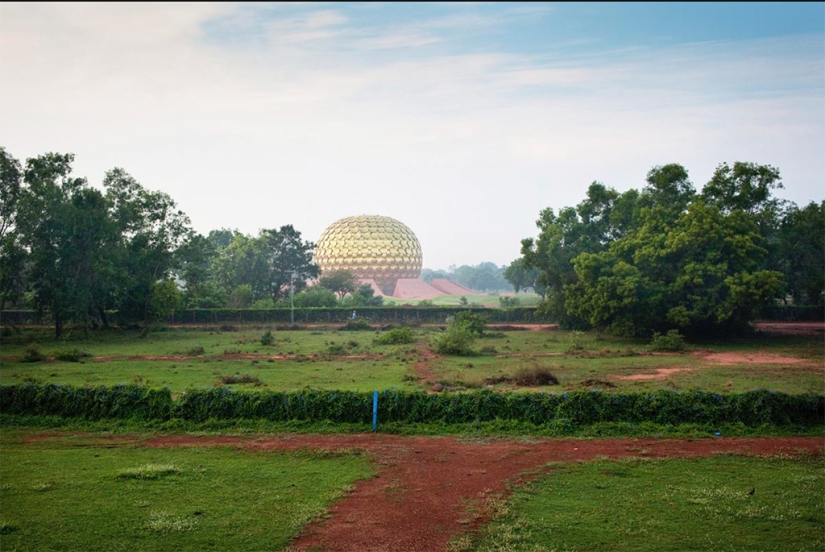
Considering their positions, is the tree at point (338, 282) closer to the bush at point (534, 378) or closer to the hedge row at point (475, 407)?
the bush at point (534, 378)

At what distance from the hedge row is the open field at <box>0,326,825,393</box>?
3012 millimetres

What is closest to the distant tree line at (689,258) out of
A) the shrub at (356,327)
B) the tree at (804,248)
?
the tree at (804,248)

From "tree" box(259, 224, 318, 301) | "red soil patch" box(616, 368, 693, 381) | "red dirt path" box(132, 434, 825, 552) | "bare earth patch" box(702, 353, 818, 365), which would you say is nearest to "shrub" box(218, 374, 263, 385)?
"red dirt path" box(132, 434, 825, 552)

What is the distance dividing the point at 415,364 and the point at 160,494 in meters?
14.8

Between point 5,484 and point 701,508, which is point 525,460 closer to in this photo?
point 701,508

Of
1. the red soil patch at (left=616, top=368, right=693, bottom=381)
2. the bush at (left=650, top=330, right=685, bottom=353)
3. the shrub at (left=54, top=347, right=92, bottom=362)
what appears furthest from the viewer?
the bush at (left=650, top=330, right=685, bottom=353)

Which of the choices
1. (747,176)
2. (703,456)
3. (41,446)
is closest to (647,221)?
(747,176)

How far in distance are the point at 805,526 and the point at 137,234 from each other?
3753cm

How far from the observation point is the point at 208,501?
31.4ft

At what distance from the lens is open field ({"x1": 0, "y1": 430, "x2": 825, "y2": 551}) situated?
8227mm

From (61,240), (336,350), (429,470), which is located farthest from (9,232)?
(429,470)

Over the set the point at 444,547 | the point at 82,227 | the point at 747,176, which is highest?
the point at 747,176

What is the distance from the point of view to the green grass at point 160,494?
8219 mm

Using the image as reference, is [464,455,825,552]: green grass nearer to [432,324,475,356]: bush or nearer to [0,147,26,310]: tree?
[432,324,475,356]: bush
